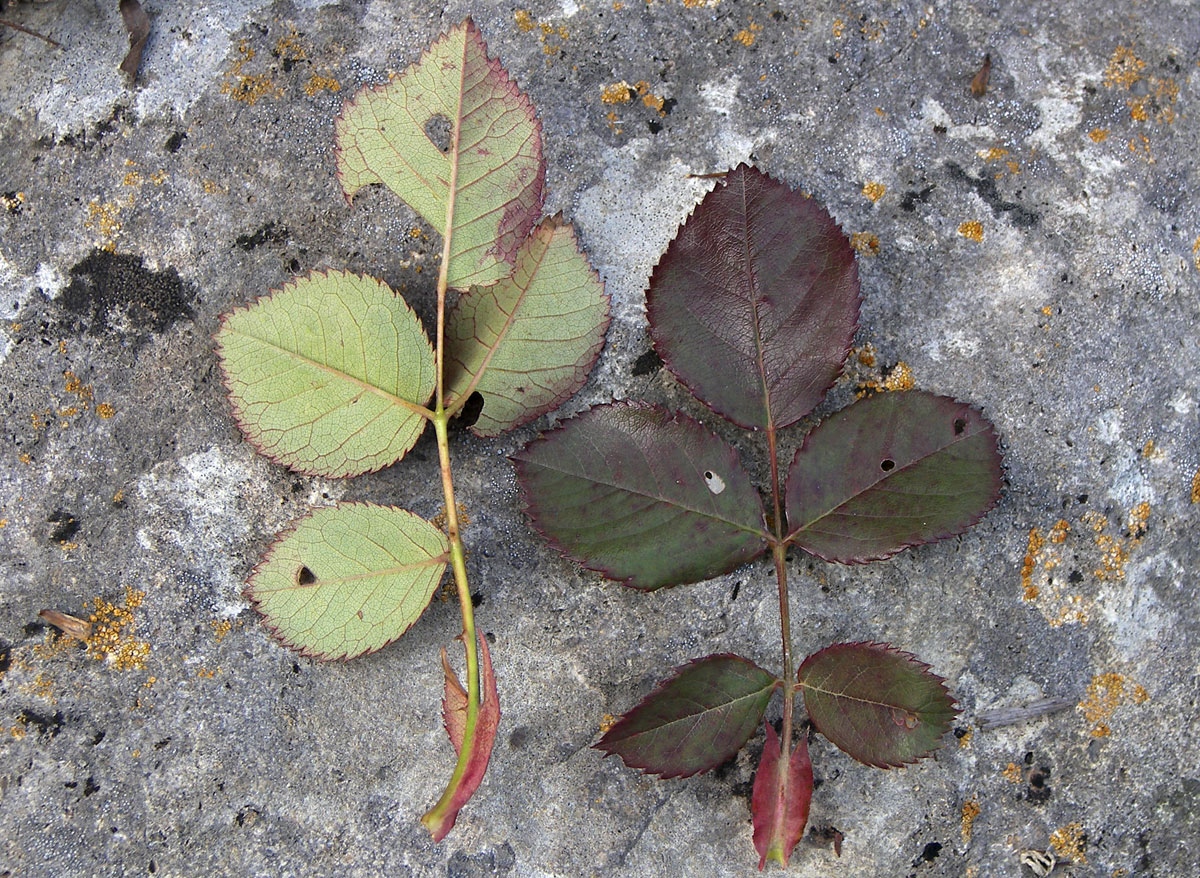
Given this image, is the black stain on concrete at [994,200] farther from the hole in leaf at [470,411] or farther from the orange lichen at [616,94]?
the hole in leaf at [470,411]

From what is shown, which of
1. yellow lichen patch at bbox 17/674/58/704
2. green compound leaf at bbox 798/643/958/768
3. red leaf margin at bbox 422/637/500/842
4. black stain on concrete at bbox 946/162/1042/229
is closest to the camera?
red leaf margin at bbox 422/637/500/842

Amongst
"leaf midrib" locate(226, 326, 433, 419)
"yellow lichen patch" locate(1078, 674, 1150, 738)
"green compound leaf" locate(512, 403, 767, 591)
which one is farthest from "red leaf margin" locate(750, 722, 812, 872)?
"leaf midrib" locate(226, 326, 433, 419)

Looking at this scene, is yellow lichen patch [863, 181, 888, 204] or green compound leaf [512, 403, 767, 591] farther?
yellow lichen patch [863, 181, 888, 204]

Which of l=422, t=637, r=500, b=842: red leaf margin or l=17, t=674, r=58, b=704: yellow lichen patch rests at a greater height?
l=17, t=674, r=58, b=704: yellow lichen patch

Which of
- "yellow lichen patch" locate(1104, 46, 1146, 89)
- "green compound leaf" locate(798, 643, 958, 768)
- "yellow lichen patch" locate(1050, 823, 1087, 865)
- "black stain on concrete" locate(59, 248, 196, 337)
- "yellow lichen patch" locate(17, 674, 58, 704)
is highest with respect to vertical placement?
"black stain on concrete" locate(59, 248, 196, 337)

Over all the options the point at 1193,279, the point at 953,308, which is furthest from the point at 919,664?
the point at 1193,279

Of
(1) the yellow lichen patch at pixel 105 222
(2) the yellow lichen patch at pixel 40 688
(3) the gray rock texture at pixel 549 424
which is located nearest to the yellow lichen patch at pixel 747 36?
(3) the gray rock texture at pixel 549 424

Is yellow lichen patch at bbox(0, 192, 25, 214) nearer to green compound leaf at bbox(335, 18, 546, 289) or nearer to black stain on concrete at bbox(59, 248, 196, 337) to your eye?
black stain on concrete at bbox(59, 248, 196, 337)

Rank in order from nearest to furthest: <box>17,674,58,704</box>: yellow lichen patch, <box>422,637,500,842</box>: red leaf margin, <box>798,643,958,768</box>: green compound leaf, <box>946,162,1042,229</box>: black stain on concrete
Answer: <box>422,637,500,842</box>: red leaf margin, <box>798,643,958,768</box>: green compound leaf, <box>17,674,58,704</box>: yellow lichen patch, <box>946,162,1042,229</box>: black stain on concrete
